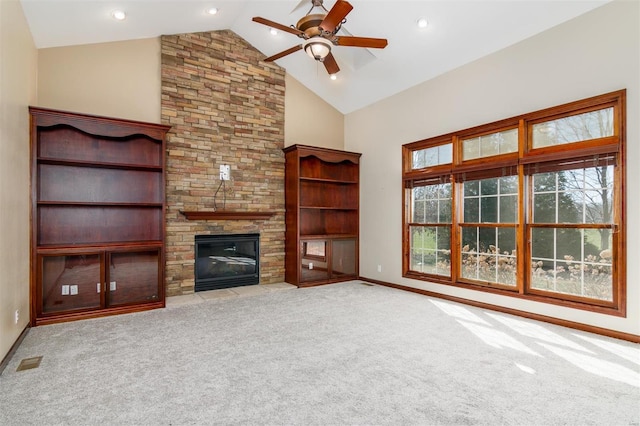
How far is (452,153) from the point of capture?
16.1ft

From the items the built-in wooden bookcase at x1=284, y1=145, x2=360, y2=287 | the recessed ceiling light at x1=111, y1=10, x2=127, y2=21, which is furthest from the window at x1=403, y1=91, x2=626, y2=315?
the recessed ceiling light at x1=111, y1=10, x2=127, y2=21

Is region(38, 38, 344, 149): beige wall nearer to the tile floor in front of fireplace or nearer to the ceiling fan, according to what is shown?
the ceiling fan

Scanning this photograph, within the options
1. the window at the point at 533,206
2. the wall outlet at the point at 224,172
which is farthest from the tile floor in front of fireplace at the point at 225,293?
the window at the point at 533,206

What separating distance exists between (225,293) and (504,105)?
474 centimetres

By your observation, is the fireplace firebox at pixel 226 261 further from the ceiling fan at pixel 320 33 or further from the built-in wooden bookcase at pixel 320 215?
the ceiling fan at pixel 320 33

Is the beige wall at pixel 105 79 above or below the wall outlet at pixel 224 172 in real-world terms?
above

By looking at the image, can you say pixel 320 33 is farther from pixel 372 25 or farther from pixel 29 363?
pixel 29 363

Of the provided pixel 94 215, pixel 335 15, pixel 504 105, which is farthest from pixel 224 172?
pixel 504 105

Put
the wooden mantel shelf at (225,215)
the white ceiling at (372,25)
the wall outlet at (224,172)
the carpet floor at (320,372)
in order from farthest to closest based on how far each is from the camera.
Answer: the wall outlet at (224,172)
the wooden mantel shelf at (225,215)
the white ceiling at (372,25)
the carpet floor at (320,372)

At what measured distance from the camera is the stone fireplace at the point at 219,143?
5.04m

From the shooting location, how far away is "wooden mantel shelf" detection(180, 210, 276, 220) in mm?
5033

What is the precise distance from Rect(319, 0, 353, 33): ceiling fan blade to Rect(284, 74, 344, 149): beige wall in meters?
3.10

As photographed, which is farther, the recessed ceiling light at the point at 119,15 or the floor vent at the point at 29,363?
the recessed ceiling light at the point at 119,15

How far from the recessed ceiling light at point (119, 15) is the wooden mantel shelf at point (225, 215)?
2573 mm
